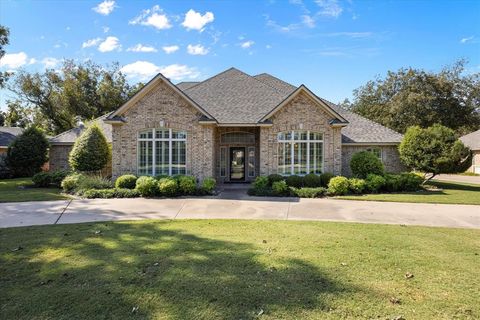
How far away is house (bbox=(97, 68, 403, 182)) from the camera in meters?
16.7

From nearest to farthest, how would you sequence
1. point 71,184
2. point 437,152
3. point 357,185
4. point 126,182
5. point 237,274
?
point 237,274, point 126,182, point 357,185, point 71,184, point 437,152

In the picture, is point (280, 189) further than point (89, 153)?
No

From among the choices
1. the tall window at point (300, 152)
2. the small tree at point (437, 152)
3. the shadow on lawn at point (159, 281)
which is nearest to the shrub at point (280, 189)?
the tall window at point (300, 152)

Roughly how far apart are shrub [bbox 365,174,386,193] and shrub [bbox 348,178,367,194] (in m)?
0.25

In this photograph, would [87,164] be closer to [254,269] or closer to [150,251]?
[150,251]

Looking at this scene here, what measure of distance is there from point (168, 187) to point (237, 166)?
7256 millimetres

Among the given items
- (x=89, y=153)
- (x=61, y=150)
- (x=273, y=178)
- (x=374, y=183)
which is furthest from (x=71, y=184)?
(x=374, y=183)

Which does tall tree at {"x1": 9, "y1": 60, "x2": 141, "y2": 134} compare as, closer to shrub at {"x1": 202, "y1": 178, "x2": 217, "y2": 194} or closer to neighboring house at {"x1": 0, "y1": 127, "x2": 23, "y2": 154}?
neighboring house at {"x1": 0, "y1": 127, "x2": 23, "y2": 154}

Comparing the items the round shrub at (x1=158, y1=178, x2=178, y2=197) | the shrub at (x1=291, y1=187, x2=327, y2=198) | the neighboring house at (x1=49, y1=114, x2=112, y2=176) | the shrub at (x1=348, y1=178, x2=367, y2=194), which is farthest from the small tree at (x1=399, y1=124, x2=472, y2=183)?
the neighboring house at (x1=49, y1=114, x2=112, y2=176)

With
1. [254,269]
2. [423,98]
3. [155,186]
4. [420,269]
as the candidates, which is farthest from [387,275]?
[423,98]

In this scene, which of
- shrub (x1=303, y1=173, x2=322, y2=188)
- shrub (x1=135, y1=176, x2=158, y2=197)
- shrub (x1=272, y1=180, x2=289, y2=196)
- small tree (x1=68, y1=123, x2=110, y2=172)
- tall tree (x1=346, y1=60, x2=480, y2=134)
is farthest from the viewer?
tall tree (x1=346, y1=60, x2=480, y2=134)

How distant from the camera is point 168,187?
13.9 metres

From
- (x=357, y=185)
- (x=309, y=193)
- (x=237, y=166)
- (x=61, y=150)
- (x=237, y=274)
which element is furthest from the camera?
(x=61, y=150)

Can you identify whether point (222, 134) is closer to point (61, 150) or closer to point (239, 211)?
point (239, 211)
